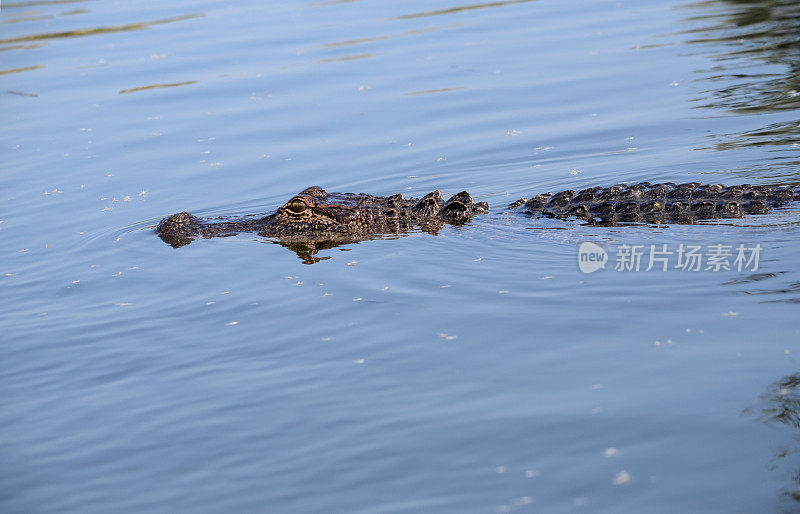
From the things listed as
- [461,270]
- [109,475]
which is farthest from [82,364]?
[461,270]

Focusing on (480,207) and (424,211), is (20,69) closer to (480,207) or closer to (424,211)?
(424,211)

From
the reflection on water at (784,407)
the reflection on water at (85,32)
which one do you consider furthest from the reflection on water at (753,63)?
the reflection on water at (85,32)

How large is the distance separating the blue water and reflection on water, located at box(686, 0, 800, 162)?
0.10 m

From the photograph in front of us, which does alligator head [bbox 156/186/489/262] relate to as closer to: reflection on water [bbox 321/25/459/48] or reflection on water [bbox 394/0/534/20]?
reflection on water [bbox 321/25/459/48]

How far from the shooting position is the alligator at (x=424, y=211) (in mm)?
10211

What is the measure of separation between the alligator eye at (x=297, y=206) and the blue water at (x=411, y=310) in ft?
2.38

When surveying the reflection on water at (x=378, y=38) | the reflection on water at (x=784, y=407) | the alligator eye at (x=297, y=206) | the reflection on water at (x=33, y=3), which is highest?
the reflection on water at (x=33, y=3)

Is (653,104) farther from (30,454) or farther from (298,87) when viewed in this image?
(30,454)

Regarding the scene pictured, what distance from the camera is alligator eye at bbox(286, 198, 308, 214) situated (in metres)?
11.5

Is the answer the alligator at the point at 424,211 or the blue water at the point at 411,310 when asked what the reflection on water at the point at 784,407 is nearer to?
the blue water at the point at 411,310

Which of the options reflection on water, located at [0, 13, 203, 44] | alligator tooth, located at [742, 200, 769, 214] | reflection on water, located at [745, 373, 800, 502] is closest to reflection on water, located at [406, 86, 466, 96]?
alligator tooth, located at [742, 200, 769, 214]

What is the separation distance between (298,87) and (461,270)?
1191 cm

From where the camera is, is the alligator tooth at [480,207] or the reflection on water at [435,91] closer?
the alligator tooth at [480,207]

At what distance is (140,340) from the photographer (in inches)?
353
